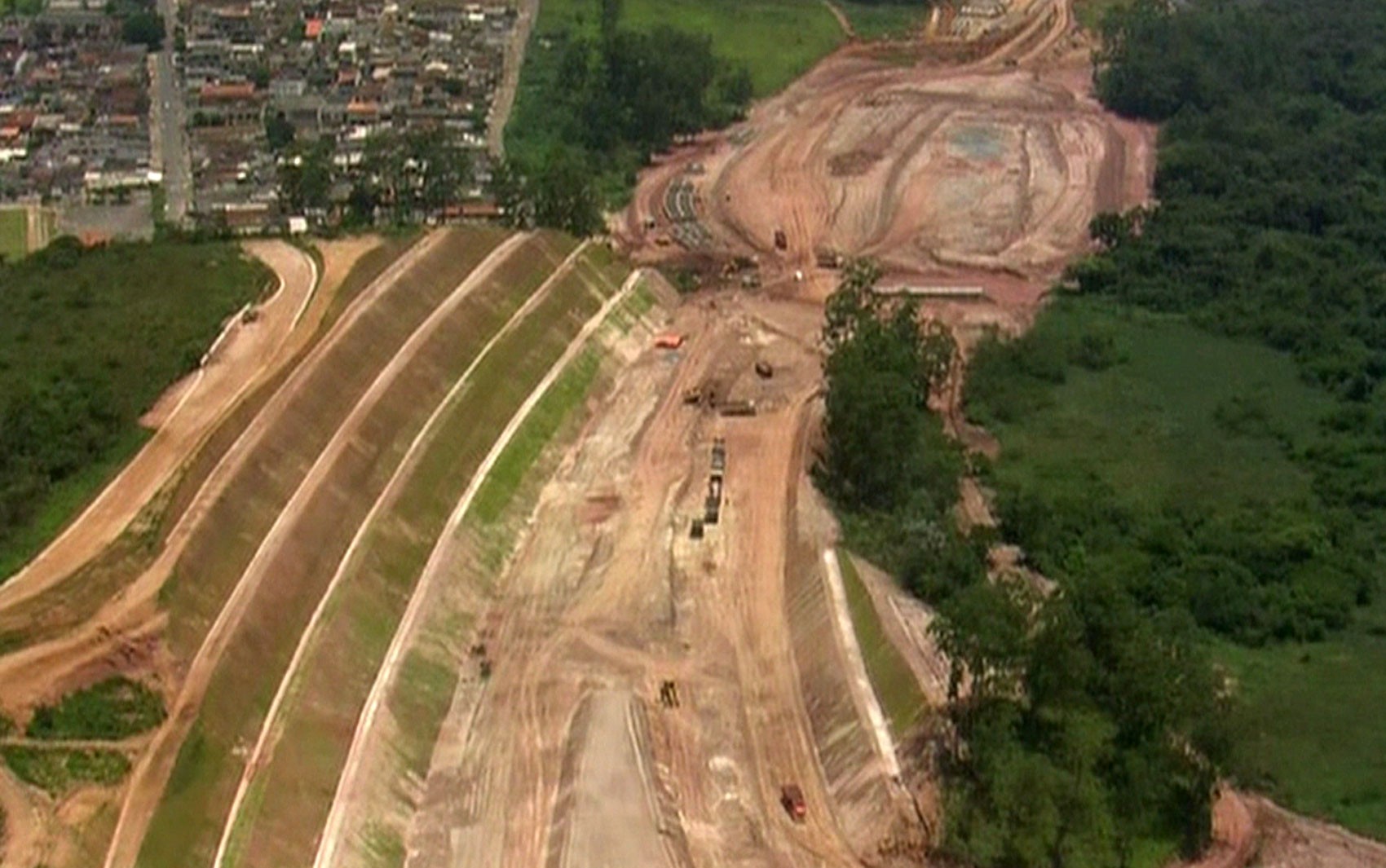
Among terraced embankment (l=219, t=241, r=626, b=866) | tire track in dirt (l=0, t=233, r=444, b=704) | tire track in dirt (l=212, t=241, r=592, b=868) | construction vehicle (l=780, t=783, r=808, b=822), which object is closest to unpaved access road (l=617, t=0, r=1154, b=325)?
tire track in dirt (l=212, t=241, r=592, b=868)

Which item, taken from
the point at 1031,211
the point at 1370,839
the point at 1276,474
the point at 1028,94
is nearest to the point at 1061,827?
the point at 1370,839

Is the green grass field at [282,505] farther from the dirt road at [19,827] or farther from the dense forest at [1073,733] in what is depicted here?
the dense forest at [1073,733]

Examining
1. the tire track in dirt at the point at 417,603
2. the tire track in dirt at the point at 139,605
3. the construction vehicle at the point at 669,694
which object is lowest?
the construction vehicle at the point at 669,694

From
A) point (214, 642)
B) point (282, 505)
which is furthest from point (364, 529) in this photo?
point (214, 642)

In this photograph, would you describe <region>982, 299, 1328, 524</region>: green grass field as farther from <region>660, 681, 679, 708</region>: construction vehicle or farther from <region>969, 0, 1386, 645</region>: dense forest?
<region>660, 681, 679, 708</region>: construction vehicle

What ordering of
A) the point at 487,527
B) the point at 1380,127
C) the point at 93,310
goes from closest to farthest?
the point at 487,527
the point at 93,310
the point at 1380,127

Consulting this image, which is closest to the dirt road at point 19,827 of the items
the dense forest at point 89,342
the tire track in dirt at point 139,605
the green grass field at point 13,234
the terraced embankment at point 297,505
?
the terraced embankment at point 297,505

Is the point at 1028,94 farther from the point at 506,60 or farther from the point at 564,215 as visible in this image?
the point at 564,215
